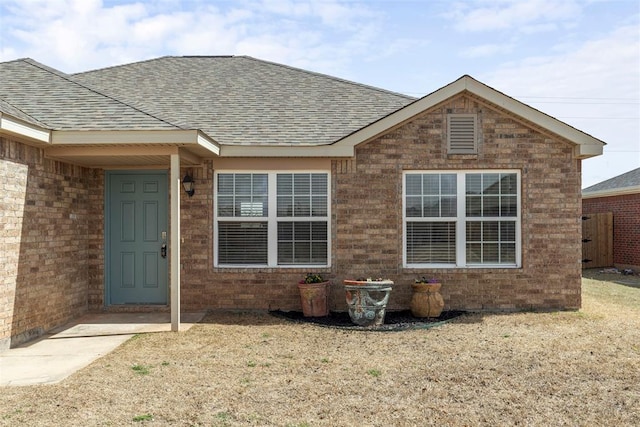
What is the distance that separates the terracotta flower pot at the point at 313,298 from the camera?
8.01 m

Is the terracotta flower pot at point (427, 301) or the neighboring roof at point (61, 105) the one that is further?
the terracotta flower pot at point (427, 301)

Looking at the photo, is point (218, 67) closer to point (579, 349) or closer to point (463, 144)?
point (463, 144)

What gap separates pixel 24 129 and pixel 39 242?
170 cm

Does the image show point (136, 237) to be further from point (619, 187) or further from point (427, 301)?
point (619, 187)

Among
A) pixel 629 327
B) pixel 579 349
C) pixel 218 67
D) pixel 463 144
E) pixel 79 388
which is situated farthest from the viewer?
pixel 218 67

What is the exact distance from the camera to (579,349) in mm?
6227

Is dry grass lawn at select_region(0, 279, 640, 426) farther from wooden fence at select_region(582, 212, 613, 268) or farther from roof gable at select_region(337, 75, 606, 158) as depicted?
wooden fence at select_region(582, 212, 613, 268)

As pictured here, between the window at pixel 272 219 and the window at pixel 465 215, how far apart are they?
5.05 feet

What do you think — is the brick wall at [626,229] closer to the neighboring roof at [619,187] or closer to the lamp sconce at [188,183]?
the neighboring roof at [619,187]

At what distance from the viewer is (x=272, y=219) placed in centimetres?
854

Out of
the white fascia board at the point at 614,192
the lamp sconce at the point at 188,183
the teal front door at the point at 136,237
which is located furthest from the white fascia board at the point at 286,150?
the white fascia board at the point at 614,192

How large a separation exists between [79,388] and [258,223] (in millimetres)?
4311

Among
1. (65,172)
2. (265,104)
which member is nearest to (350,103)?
(265,104)

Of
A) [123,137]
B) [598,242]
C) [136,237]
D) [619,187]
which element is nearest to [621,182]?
[619,187]
